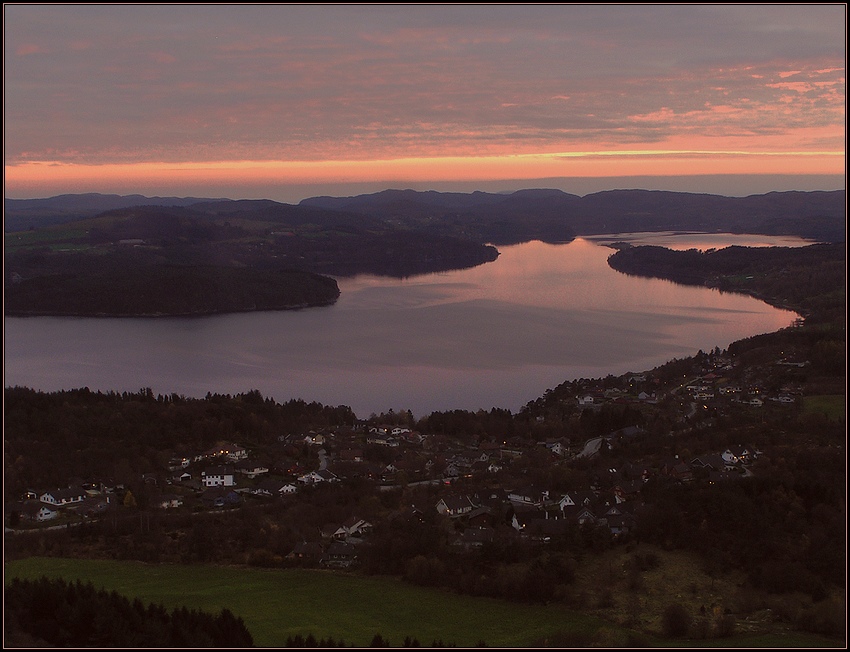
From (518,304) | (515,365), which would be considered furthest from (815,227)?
(515,365)

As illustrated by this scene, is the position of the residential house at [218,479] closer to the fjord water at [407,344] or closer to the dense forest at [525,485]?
the dense forest at [525,485]

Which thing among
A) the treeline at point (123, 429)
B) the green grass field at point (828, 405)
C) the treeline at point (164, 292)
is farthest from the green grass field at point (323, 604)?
the treeline at point (164, 292)

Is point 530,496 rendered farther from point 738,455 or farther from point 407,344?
point 407,344

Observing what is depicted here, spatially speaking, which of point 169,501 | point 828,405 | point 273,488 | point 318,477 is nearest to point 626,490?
point 318,477

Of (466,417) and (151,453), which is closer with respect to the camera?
(151,453)

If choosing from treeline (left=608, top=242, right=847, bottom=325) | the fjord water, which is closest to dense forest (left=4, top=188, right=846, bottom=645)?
the fjord water

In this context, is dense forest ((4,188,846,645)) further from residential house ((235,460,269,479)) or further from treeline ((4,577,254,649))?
treeline ((4,577,254,649))

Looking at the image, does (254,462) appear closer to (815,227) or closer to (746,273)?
(746,273)
